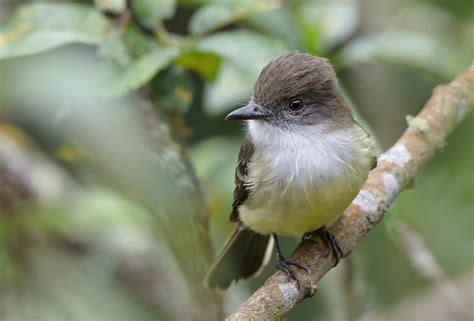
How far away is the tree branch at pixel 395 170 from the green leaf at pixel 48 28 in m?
1.48

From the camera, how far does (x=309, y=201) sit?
352 centimetres

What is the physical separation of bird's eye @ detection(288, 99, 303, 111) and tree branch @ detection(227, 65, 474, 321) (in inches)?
17.6

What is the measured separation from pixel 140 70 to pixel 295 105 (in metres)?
0.74

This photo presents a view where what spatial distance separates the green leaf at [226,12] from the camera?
412cm

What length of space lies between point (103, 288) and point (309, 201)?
4.36 feet

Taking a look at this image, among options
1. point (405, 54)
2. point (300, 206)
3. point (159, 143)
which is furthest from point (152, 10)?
point (405, 54)

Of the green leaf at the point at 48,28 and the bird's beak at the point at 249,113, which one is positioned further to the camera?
the green leaf at the point at 48,28

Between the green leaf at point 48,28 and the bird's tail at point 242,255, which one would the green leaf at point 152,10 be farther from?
the bird's tail at point 242,255

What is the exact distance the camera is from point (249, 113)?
12.5 ft

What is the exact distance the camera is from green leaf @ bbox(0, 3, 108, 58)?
392cm

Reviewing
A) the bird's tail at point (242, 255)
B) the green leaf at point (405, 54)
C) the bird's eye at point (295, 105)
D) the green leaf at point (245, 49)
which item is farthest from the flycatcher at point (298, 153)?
the green leaf at point (405, 54)

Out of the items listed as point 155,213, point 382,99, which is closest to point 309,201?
point 155,213

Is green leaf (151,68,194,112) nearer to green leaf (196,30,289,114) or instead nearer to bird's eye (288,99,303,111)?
green leaf (196,30,289,114)

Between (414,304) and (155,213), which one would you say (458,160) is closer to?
(414,304)
